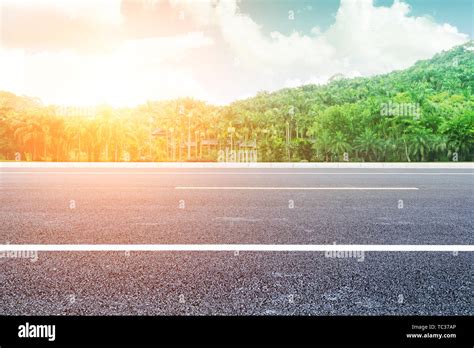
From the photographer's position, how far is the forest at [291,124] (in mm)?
23375

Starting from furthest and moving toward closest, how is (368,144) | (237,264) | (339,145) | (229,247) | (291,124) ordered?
(291,124)
(339,145)
(368,144)
(229,247)
(237,264)

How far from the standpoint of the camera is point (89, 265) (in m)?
3.13

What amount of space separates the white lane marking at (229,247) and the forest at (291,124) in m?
19.8

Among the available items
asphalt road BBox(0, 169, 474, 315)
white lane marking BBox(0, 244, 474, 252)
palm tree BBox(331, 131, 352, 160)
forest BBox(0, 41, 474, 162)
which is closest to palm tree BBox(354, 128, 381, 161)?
forest BBox(0, 41, 474, 162)

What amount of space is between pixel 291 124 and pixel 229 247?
949 inches

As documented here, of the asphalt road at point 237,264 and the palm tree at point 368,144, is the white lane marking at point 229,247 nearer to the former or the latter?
the asphalt road at point 237,264

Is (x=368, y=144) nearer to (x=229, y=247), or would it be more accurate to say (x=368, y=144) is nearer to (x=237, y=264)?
(x=229, y=247)

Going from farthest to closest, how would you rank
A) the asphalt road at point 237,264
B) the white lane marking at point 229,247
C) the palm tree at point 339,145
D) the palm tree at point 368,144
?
the palm tree at point 339,145 → the palm tree at point 368,144 → the white lane marking at point 229,247 → the asphalt road at point 237,264

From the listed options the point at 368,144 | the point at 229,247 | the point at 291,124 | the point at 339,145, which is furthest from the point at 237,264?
the point at 291,124

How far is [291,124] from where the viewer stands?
27.2m

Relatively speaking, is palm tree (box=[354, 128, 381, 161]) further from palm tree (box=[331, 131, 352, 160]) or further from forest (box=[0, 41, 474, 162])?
palm tree (box=[331, 131, 352, 160])

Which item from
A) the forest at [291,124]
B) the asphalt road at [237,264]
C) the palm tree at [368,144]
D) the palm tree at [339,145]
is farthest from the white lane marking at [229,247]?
the palm tree at [368,144]

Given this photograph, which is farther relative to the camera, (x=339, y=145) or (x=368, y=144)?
(x=339, y=145)
